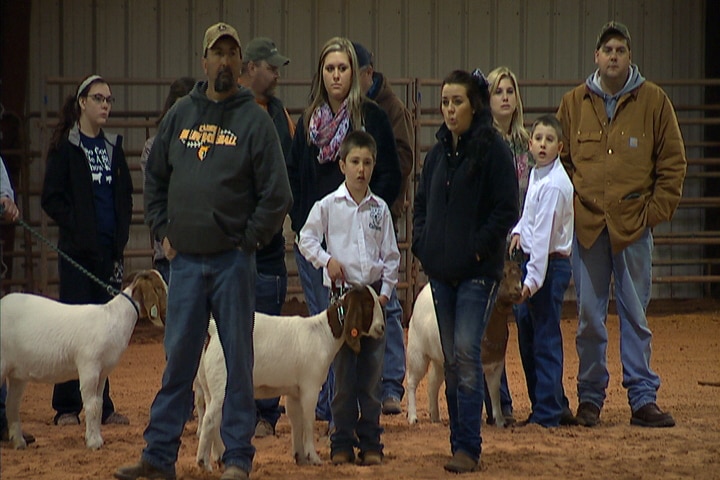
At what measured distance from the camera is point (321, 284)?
283 inches

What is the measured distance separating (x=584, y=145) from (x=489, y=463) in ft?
8.06

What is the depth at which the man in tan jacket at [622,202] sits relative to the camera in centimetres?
771

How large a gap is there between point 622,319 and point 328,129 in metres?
2.44

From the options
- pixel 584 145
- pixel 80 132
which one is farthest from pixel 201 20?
pixel 584 145

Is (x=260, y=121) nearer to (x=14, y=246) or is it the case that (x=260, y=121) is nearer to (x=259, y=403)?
(x=259, y=403)

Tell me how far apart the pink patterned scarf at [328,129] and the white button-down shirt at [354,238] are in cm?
52

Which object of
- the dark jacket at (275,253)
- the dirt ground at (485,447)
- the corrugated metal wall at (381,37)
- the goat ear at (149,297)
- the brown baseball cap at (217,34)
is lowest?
the dirt ground at (485,447)

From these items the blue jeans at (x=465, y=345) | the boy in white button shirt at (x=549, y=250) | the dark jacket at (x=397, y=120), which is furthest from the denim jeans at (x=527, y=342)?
the blue jeans at (x=465, y=345)

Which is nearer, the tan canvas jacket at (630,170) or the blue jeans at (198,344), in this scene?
the blue jeans at (198,344)

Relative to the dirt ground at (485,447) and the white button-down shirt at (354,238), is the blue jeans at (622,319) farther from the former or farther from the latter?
the white button-down shirt at (354,238)

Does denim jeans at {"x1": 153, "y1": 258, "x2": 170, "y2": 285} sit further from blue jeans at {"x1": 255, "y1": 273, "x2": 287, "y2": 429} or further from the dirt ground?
the dirt ground

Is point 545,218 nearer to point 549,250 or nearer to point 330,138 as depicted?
point 549,250

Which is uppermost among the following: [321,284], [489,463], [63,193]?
[63,193]

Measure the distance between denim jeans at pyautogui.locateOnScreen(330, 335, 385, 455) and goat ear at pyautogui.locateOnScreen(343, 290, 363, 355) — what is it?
0.39 ft
